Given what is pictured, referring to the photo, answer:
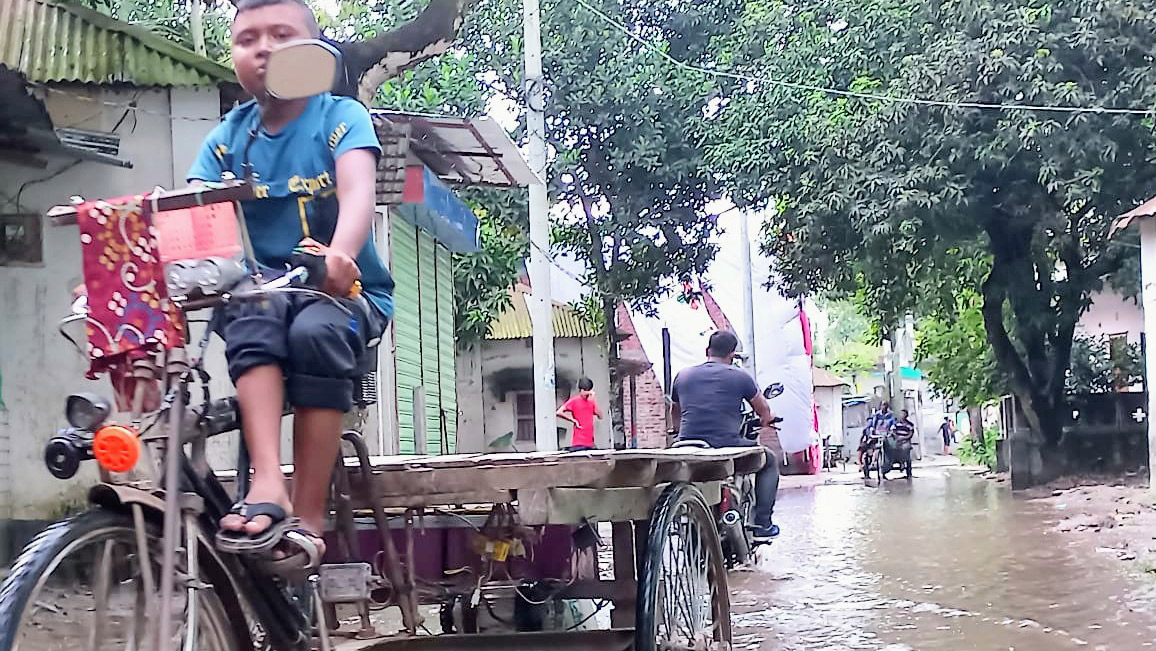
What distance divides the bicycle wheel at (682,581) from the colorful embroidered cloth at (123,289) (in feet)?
5.44

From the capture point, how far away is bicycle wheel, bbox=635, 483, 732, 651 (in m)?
3.71

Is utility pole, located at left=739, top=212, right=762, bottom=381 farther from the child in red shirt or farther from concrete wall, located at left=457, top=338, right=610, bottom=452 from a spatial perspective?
the child in red shirt

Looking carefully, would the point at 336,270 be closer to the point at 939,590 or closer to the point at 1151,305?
the point at 939,590

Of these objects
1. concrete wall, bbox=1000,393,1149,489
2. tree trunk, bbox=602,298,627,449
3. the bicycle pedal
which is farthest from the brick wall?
the bicycle pedal

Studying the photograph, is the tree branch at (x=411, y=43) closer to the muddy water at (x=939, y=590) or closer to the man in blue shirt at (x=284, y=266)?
the muddy water at (x=939, y=590)

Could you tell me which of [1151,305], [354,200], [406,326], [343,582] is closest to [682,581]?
[343,582]

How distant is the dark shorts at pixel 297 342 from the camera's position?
2.70 meters

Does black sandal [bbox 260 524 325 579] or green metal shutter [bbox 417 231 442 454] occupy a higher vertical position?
green metal shutter [bbox 417 231 442 454]

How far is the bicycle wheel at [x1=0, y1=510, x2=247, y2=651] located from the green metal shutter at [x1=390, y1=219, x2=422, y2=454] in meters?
9.33

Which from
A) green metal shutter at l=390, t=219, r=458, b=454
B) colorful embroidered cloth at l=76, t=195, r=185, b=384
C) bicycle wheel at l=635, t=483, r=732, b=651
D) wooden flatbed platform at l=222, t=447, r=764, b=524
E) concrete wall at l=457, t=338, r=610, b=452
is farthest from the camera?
concrete wall at l=457, t=338, r=610, b=452

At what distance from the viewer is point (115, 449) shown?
236cm

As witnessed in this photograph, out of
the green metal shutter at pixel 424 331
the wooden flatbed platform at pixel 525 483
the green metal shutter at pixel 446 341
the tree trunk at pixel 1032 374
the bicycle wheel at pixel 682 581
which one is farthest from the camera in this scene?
the tree trunk at pixel 1032 374

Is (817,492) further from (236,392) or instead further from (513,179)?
(236,392)

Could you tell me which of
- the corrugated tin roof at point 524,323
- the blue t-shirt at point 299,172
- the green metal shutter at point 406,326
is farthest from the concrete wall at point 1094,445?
the blue t-shirt at point 299,172
